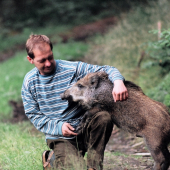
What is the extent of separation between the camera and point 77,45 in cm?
1342

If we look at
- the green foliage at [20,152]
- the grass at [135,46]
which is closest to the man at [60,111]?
the green foliage at [20,152]

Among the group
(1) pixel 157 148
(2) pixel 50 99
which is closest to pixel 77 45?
(2) pixel 50 99

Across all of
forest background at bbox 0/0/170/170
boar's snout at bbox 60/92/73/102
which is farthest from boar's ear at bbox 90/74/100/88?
forest background at bbox 0/0/170/170

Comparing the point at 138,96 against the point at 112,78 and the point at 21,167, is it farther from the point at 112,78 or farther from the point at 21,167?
the point at 21,167

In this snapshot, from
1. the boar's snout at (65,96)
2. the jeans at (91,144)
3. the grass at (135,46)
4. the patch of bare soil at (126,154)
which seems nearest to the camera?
the jeans at (91,144)

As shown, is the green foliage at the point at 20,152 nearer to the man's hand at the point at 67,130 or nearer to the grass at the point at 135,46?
the man's hand at the point at 67,130

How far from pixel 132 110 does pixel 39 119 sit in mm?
1058

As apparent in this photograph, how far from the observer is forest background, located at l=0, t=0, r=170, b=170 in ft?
14.6

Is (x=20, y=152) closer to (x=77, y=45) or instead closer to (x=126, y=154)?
(x=126, y=154)

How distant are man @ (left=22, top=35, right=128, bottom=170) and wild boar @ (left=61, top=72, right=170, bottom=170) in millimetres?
103

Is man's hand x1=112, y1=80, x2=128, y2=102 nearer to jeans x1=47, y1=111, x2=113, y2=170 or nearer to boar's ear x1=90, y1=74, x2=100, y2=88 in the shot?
jeans x1=47, y1=111, x2=113, y2=170

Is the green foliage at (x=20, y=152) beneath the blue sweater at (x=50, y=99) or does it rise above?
beneath

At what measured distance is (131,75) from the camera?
714cm

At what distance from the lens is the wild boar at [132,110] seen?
3182 millimetres
